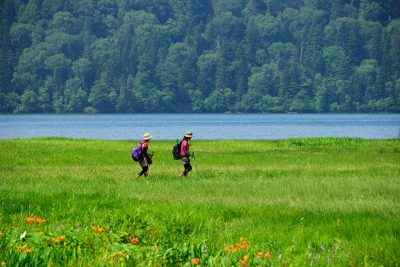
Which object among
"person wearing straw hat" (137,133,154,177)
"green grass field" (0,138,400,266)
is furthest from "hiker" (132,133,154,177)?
"green grass field" (0,138,400,266)

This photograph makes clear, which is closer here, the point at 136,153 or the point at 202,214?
the point at 202,214

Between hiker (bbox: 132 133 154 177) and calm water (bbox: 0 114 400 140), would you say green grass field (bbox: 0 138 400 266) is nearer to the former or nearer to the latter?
hiker (bbox: 132 133 154 177)

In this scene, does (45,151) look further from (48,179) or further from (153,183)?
(153,183)

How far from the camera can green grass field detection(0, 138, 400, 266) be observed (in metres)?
11.7

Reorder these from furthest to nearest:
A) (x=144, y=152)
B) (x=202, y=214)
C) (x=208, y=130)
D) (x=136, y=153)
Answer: (x=208, y=130) < (x=144, y=152) < (x=136, y=153) < (x=202, y=214)

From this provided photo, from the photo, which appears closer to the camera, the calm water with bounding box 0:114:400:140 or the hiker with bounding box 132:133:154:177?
the hiker with bounding box 132:133:154:177

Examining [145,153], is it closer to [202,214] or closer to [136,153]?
[136,153]

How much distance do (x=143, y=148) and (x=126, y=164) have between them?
34.9 feet

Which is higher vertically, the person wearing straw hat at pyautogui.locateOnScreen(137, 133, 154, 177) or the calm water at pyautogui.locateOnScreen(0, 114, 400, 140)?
the person wearing straw hat at pyautogui.locateOnScreen(137, 133, 154, 177)

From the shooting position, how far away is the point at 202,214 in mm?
17906

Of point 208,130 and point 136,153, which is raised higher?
point 136,153

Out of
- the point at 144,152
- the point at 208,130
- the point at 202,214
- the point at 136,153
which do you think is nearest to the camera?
the point at 202,214

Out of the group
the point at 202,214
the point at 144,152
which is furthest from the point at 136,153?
the point at 202,214

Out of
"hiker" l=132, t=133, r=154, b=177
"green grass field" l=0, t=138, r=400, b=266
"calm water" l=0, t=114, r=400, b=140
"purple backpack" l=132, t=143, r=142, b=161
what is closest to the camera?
"green grass field" l=0, t=138, r=400, b=266
